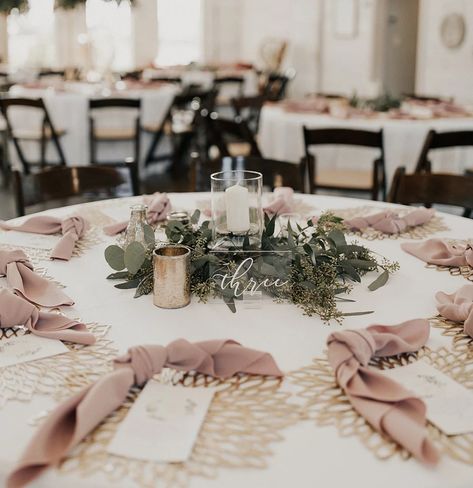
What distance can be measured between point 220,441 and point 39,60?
43.2 ft

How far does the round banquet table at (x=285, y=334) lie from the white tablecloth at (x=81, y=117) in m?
3.75

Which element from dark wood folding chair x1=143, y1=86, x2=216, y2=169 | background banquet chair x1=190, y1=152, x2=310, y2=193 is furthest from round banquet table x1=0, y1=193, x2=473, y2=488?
dark wood folding chair x1=143, y1=86, x2=216, y2=169

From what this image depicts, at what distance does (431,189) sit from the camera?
2441 millimetres

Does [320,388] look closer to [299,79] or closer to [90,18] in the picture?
[299,79]

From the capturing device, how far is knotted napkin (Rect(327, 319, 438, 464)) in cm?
90

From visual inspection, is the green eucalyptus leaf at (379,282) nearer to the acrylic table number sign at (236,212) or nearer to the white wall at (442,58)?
the acrylic table number sign at (236,212)

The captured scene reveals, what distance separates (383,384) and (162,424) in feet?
1.05

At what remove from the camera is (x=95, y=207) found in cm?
219

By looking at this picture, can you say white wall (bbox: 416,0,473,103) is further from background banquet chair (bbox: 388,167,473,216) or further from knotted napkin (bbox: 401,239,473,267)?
knotted napkin (bbox: 401,239,473,267)

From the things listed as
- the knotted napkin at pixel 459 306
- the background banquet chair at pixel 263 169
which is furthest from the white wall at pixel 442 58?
the knotted napkin at pixel 459 306

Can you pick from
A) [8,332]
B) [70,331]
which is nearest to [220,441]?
[70,331]

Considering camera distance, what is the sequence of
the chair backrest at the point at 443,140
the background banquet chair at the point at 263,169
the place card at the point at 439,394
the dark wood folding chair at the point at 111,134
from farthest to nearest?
1. the dark wood folding chair at the point at 111,134
2. the chair backrest at the point at 443,140
3. the background banquet chair at the point at 263,169
4. the place card at the point at 439,394

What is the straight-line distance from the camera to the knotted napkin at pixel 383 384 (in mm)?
896

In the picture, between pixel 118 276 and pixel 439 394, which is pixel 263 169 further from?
pixel 439 394
